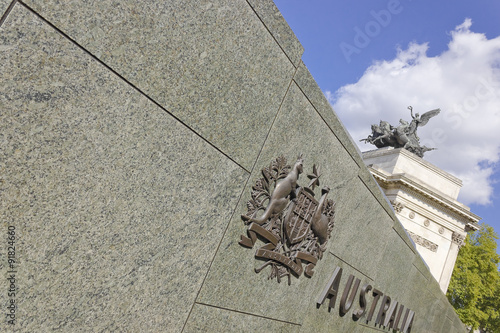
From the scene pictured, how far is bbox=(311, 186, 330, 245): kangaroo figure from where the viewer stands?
12.1 feet

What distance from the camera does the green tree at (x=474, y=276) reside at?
30562 mm

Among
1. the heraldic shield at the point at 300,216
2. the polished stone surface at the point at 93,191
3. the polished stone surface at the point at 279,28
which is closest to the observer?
the polished stone surface at the point at 93,191

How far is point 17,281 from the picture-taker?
1.75 m

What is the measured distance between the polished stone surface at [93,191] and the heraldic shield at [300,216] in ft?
2.86

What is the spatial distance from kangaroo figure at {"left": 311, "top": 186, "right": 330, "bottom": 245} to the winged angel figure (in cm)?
2323

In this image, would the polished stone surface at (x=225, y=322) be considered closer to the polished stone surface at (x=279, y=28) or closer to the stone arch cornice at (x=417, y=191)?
the polished stone surface at (x=279, y=28)

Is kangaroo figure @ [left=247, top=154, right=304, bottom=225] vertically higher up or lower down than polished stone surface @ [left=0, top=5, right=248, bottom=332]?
higher up

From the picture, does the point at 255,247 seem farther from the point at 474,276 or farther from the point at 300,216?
the point at 474,276

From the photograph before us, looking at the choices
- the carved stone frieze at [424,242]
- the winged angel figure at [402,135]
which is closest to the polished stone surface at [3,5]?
the carved stone frieze at [424,242]

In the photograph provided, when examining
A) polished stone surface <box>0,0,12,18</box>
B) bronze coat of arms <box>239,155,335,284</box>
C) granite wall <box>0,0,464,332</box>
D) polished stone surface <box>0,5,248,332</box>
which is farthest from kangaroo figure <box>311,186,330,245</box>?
polished stone surface <box>0,0,12,18</box>

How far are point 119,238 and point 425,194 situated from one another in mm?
21433

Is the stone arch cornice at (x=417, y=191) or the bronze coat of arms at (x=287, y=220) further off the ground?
the stone arch cornice at (x=417, y=191)

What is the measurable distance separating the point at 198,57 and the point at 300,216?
1571 mm

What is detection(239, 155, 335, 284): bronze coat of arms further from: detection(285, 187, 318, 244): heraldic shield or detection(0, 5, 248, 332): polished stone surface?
detection(0, 5, 248, 332): polished stone surface
